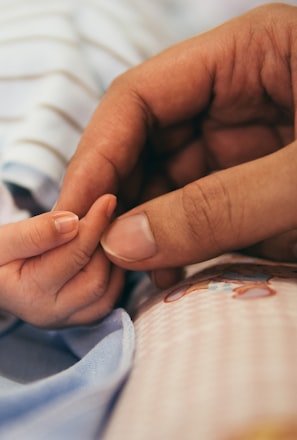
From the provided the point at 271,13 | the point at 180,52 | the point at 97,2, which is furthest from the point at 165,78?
the point at 97,2

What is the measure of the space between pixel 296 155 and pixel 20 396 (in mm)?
287

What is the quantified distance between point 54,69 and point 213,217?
16.6 inches

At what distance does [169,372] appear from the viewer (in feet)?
1.17

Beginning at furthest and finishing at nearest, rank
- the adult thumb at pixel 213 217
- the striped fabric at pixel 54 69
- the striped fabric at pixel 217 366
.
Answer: the striped fabric at pixel 54 69 < the adult thumb at pixel 213 217 < the striped fabric at pixel 217 366

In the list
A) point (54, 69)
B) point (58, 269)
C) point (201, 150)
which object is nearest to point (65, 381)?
point (58, 269)

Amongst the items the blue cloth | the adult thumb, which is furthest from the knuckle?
the blue cloth

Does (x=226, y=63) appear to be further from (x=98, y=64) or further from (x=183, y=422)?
(x=183, y=422)

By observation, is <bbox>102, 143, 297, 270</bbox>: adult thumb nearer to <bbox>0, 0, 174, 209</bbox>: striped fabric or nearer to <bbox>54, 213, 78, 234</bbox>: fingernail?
<bbox>54, 213, 78, 234</bbox>: fingernail

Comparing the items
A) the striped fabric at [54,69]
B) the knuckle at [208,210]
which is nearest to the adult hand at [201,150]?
the knuckle at [208,210]

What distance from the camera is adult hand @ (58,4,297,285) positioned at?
46cm

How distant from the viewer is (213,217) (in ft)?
1.51

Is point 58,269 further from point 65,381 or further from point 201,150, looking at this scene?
point 201,150

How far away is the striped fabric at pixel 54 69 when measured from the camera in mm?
706

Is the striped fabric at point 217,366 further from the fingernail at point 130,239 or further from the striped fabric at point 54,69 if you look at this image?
the striped fabric at point 54,69
